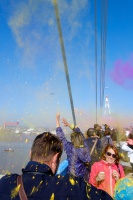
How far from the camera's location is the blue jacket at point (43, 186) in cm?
209

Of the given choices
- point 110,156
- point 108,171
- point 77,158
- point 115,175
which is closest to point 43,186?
point 115,175

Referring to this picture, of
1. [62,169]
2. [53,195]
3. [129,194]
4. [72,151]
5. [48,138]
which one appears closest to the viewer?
[53,195]

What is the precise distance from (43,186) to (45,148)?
17.4 inches

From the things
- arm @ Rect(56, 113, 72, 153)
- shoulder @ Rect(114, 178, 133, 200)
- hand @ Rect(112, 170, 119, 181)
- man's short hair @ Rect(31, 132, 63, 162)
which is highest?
arm @ Rect(56, 113, 72, 153)

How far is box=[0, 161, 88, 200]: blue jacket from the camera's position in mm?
2092

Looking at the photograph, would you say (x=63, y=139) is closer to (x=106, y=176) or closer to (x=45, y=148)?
(x=106, y=176)

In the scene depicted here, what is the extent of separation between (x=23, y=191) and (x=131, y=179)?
109 centimetres

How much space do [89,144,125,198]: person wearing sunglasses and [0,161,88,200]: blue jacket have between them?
240 cm

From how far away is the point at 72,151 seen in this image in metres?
5.50

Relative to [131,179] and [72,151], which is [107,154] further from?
[131,179]

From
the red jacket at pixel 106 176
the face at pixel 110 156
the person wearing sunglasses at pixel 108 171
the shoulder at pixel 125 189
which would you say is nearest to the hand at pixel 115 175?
the person wearing sunglasses at pixel 108 171

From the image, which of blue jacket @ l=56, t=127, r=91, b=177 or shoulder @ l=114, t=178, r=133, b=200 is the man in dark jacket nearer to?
shoulder @ l=114, t=178, r=133, b=200

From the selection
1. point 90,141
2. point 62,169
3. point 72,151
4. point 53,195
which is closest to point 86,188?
point 53,195

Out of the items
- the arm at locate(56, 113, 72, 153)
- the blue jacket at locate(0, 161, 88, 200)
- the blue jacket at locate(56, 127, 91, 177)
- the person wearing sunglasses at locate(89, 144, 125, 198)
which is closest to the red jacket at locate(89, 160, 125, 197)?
the person wearing sunglasses at locate(89, 144, 125, 198)
